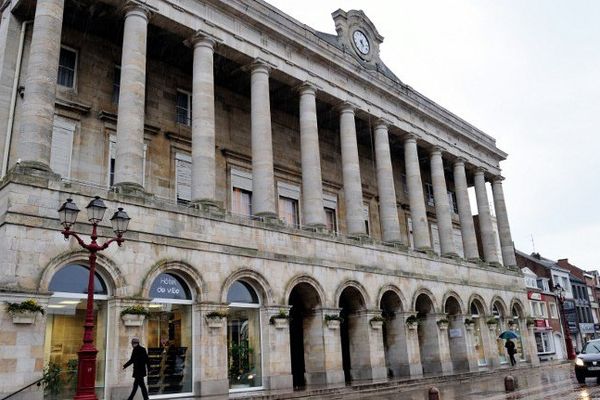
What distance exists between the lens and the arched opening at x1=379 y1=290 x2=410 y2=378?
23.0m

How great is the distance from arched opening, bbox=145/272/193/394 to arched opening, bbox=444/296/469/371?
50.5 ft

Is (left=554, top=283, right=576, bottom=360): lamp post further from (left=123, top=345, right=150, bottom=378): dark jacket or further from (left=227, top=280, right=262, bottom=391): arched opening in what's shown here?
(left=123, top=345, right=150, bottom=378): dark jacket

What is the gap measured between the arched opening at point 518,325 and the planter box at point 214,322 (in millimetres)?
22138

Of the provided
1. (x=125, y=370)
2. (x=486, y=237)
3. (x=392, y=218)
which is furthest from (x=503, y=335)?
(x=125, y=370)

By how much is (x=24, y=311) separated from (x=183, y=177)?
32.0 feet

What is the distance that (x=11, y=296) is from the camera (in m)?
12.3

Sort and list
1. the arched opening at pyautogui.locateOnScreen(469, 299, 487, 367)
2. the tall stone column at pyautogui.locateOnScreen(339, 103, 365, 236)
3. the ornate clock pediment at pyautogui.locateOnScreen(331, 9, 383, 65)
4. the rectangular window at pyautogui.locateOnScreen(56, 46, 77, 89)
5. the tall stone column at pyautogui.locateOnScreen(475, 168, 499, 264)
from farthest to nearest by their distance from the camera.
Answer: the tall stone column at pyautogui.locateOnScreen(475, 168, 499, 264)
the arched opening at pyautogui.locateOnScreen(469, 299, 487, 367)
the ornate clock pediment at pyautogui.locateOnScreen(331, 9, 383, 65)
the tall stone column at pyautogui.locateOnScreen(339, 103, 365, 236)
the rectangular window at pyautogui.locateOnScreen(56, 46, 77, 89)

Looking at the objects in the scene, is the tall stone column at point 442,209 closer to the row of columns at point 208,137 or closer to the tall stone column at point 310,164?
the row of columns at point 208,137

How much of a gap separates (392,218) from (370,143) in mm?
6934

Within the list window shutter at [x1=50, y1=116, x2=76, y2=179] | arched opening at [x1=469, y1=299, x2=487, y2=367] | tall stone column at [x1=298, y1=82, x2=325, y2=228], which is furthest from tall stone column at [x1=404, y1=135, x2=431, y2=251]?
window shutter at [x1=50, y1=116, x2=76, y2=179]

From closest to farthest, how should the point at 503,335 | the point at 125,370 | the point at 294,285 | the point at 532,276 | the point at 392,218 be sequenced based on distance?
the point at 125,370 < the point at 294,285 < the point at 392,218 < the point at 503,335 < the point at 532,276

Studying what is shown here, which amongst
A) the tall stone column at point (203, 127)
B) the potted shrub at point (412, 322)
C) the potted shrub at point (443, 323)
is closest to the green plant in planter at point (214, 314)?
the tall stone column at point (203, 127)

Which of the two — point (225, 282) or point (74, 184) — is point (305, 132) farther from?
point (74, 184)

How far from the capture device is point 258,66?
21.2m
